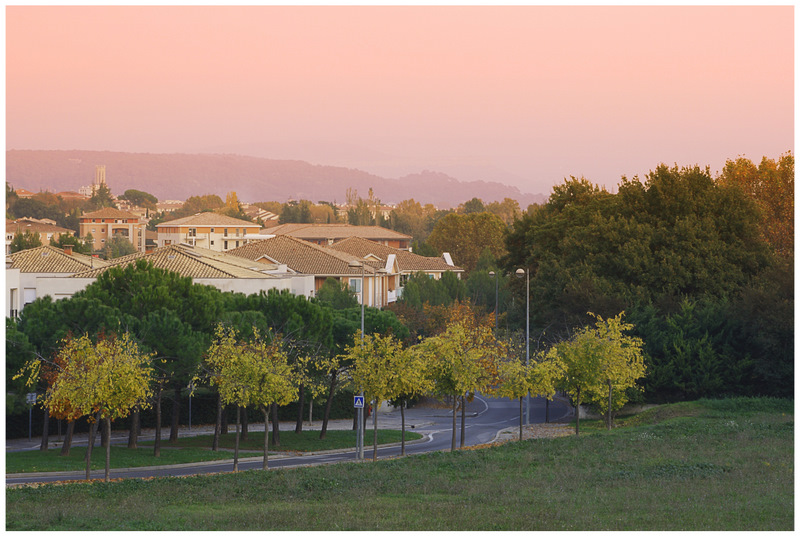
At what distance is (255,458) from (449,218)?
4721 inches

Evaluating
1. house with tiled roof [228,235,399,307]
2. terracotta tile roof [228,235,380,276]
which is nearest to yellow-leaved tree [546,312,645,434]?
house with tiled roof [228,235,399,307]

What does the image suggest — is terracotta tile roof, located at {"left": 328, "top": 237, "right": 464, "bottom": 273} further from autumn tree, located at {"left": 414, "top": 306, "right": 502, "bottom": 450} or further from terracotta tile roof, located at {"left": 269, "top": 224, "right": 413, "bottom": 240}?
autumn tree, located at {"left": 414, "top": 306, "right": 502, "bottom": 450}

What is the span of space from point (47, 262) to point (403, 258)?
54.9 m

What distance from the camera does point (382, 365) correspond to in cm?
3566

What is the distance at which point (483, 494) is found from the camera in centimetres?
2198

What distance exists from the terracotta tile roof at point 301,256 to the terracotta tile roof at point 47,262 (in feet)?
73.2

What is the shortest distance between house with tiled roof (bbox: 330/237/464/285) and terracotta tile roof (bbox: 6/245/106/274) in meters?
46.0

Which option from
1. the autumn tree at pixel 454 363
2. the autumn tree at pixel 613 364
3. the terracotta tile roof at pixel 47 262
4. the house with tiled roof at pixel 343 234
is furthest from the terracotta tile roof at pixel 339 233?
the autumn tree at pixel 454 363

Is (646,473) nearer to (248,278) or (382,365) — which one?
(382,365)

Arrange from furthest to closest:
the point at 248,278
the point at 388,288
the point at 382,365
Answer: the point at 388,288 → the point at 248,278 → the point at 382,365

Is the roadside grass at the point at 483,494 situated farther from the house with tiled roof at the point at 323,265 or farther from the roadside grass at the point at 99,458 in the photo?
the house with tiled roof at the point at 323,265

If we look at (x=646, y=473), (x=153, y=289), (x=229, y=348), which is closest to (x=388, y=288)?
(x=153, y=289)

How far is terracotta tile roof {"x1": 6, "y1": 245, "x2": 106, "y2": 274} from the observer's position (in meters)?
68.3

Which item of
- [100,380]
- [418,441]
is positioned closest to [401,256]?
[418,441]
